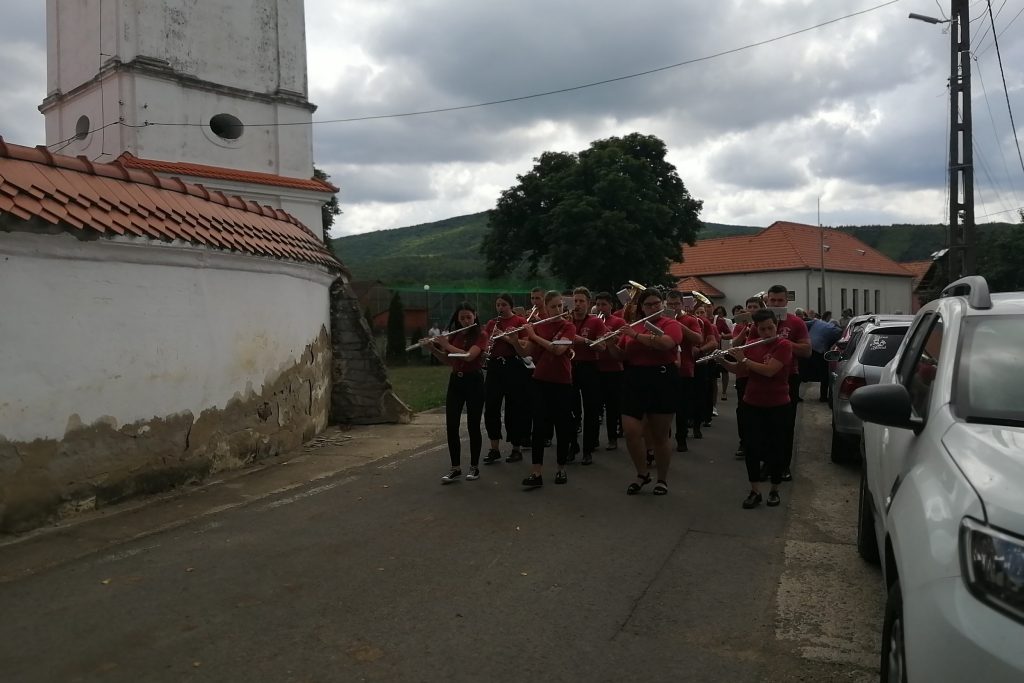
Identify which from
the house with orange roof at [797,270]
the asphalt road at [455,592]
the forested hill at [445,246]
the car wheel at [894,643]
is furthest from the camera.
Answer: the forested hill at [445,246]

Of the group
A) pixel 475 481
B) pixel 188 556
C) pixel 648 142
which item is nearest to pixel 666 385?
pixel 475 481

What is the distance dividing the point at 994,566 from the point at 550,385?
222 inches

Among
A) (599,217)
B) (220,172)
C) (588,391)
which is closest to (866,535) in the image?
(588,391)

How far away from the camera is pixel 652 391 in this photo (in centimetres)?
689

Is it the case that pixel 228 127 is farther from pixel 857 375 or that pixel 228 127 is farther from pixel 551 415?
pixel 857 375

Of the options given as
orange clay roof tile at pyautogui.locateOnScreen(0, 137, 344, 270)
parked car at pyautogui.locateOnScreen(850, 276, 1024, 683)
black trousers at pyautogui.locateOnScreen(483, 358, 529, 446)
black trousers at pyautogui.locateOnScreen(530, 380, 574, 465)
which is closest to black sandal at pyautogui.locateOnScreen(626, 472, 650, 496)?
black trousers at pyautogui.locateOnScreen(530, 380, 574, 465)

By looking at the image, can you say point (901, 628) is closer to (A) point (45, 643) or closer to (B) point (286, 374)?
(A) point (45, 643)

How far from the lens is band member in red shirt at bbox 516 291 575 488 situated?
7.35 metres

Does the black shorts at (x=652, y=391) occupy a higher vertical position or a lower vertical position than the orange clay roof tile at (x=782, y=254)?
lower

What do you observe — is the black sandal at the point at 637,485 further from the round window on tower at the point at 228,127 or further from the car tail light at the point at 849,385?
the round window on tower at the point at 228,127

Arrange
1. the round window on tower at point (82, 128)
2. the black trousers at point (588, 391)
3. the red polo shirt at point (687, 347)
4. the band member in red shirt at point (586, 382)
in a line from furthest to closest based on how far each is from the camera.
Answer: the round window on tower at point (82, 128)
the black trousers at point (588, 391)
the band member in red shirt at point (586, 382)
the red polo shirt at point (687, 347)

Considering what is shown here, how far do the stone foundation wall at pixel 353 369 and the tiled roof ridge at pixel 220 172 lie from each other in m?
7.71

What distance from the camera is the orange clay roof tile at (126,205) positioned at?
238 inches

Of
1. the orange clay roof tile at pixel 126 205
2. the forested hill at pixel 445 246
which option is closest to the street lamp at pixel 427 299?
the orange clay roof tile at pixel 126 205
